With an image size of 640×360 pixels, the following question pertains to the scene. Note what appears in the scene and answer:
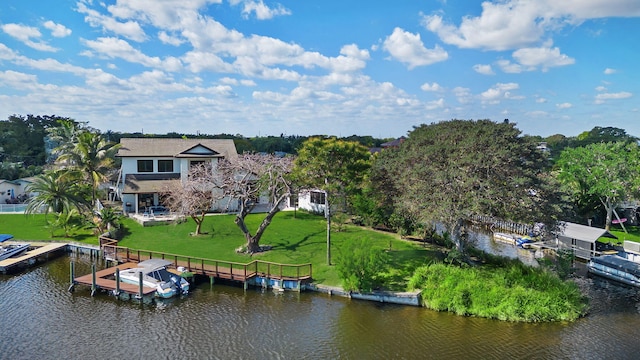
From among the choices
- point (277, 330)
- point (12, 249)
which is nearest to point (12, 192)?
point (12, 249)

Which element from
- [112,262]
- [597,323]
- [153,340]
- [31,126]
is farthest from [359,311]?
[31,126]

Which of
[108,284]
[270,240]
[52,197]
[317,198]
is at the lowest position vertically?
[108,284]

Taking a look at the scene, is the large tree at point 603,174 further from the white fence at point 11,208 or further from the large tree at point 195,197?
the white fence at point 11,208

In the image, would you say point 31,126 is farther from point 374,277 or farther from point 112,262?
point 374,277

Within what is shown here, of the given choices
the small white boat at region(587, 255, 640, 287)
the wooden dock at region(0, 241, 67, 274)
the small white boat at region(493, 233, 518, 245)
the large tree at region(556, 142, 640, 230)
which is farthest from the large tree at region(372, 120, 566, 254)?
the wooden dock at region(0, 241, 67, 274)

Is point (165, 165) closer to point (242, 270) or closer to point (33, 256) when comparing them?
point (33, 256)

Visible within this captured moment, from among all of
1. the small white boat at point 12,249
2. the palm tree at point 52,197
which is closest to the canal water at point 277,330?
the small white boat at point 12,249

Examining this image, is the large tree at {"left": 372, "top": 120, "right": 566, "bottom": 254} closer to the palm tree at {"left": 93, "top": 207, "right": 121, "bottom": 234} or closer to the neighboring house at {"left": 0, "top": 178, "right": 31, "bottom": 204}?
the palm tree at {"left": 93, "top": 207, "right": 121, "bottom": 234}

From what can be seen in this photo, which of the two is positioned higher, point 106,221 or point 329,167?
point 329,167
